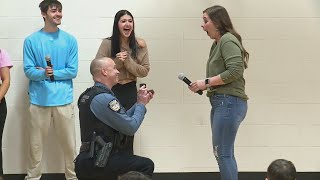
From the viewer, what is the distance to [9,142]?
14.4 ft

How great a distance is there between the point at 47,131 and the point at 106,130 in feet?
4.98

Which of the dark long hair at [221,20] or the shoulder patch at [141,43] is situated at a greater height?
the dark long hair at [221,20]

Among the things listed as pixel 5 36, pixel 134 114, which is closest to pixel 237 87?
pixel 134 114

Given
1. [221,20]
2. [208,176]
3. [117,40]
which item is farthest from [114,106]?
[208,176]

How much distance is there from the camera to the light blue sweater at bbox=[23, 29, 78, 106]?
400 cm

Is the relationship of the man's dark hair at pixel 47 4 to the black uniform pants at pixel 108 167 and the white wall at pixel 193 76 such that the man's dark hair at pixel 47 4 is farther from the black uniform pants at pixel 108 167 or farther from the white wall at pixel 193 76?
the black uniform pants at pixel 108 167

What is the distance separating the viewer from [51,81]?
4.01m

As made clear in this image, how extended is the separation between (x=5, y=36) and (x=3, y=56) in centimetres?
42

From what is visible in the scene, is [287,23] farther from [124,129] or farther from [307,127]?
[124,129]

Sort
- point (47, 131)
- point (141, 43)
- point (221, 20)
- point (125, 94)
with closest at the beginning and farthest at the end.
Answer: point (221, 20), point (125, 94), point (141, 43), point (47, 131)

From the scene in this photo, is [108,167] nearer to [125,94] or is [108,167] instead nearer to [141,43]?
[125,94]

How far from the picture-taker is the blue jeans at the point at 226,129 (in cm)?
314

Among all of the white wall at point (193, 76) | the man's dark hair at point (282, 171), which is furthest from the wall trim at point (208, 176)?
the man's dark hair at point (282, 171)

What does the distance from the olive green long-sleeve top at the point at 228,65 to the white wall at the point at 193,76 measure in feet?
3.64
